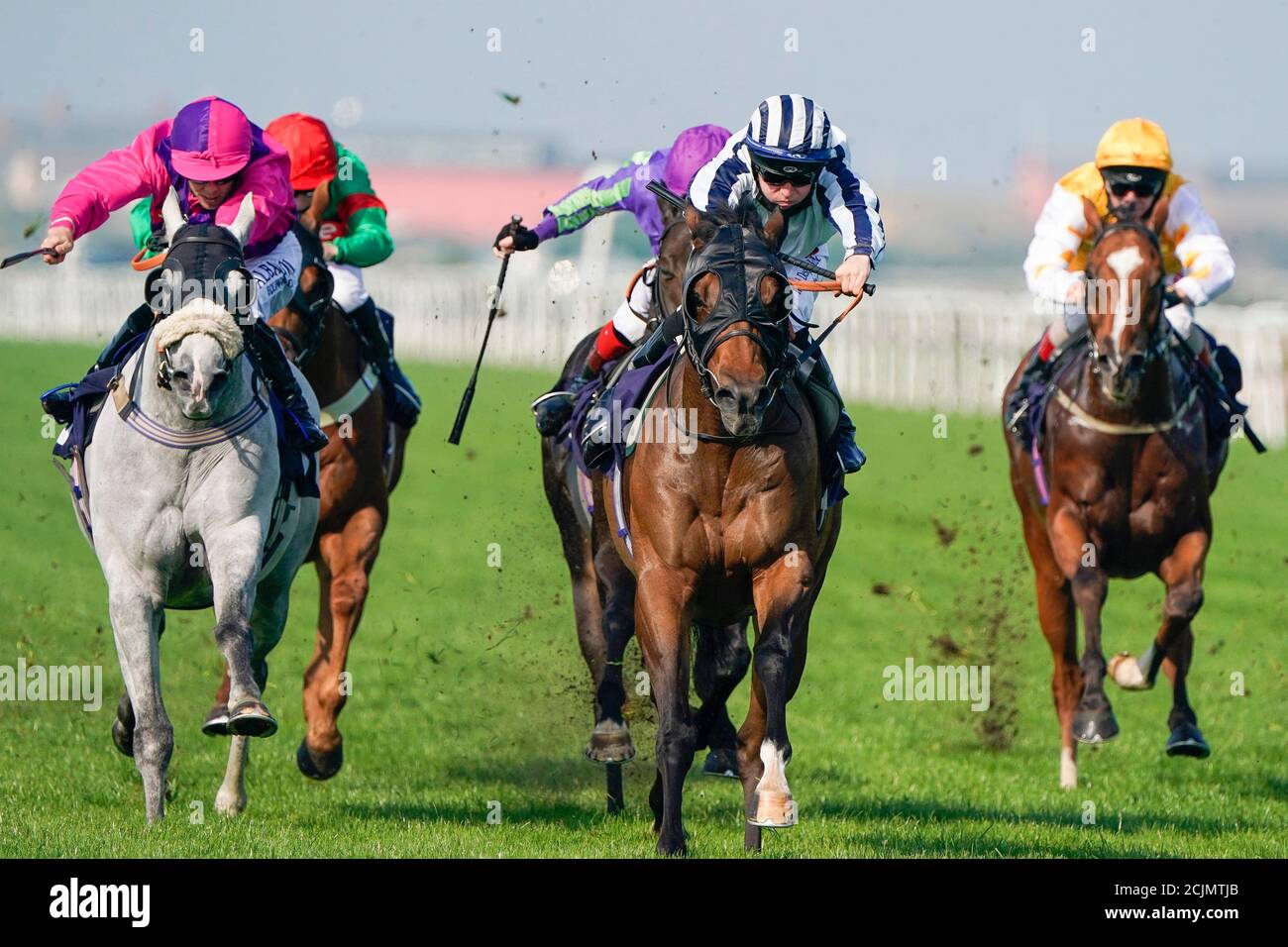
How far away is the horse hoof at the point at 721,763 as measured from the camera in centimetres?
856

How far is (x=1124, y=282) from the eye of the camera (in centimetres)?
880

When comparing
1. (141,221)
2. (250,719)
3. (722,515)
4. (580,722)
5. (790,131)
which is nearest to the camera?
(250,719)

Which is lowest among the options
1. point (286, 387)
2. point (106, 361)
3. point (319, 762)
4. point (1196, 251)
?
point (319, 762)

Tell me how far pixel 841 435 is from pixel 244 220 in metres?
2.26

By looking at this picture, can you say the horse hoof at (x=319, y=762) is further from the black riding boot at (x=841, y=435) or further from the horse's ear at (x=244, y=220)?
the black riding boot at (x=841, y=435)

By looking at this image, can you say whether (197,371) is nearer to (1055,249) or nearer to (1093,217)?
(1093,217)

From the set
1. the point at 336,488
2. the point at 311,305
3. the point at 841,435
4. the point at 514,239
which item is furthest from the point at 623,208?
the point at 841,435

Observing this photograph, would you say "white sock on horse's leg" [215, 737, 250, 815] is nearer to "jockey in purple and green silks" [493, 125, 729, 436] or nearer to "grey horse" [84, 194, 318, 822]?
"grey horse" [84, 194, 318, 822]

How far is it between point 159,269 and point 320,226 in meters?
2.89

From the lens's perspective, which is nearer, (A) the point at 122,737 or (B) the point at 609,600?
(A) the point at 122,737

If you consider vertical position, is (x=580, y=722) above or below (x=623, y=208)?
below

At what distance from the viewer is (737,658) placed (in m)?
7.85

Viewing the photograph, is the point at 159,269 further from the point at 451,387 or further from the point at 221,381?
the point at 451,387

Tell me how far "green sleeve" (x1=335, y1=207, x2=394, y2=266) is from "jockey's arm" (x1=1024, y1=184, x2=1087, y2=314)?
9.91 feet
